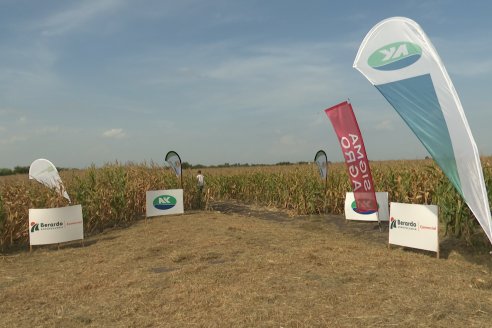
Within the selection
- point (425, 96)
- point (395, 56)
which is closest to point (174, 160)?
point (395, 56)

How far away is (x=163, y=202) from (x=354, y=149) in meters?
8.07

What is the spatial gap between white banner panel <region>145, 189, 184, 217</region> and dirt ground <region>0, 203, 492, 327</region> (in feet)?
14.3

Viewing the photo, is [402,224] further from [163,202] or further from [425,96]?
[163,202]

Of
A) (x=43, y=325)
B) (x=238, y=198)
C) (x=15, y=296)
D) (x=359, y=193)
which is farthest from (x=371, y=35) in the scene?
(x=238, y=198)

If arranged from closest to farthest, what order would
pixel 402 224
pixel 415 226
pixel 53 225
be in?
pixel 415 226 < pixel 402 224 < pixel 53 225

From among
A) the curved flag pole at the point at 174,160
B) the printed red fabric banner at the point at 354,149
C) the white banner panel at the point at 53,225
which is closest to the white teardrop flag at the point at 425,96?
the printed red fabric banner at the point at 354,149

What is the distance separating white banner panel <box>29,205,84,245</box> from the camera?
11211 mm

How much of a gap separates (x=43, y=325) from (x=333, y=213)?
12389 mm

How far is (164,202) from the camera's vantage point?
16.1 m

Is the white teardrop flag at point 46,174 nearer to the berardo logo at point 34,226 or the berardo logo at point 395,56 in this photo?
the berardo logo at point 34,226

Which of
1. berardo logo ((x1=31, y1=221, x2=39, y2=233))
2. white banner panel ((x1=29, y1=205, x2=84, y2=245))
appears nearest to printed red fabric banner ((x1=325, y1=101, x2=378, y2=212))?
white banner panel ((x1=29, y1=205, x2=84, y2=245))

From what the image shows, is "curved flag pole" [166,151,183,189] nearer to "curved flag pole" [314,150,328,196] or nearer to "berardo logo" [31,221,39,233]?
"curved flag pole" [314,150,328,196]

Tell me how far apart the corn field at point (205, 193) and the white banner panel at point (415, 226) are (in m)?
1.06

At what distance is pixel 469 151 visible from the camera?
667 cm
